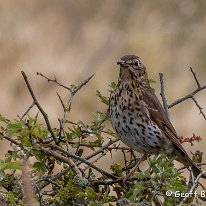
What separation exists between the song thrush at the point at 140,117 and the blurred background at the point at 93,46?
4.41m

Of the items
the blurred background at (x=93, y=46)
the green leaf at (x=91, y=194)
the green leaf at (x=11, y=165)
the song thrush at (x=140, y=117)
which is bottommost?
the green leaf at (x=91, y=194)

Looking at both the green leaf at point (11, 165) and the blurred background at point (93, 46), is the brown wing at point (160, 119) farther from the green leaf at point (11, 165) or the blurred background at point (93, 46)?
the blurred background at point (93, 46)

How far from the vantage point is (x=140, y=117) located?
4.88 meters

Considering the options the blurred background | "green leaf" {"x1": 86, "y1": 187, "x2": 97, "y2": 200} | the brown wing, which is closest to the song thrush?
the brown wing

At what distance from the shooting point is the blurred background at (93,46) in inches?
416

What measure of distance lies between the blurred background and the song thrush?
4.41 metres

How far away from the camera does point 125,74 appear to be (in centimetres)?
505

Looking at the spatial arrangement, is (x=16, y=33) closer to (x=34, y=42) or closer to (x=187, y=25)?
(x=34, y=42)

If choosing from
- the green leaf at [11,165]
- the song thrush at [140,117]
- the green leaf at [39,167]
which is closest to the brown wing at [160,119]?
the song thrush at [140,117]

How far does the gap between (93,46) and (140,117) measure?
7.44 meters

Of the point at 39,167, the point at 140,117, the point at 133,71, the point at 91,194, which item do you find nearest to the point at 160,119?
the point at 140,117

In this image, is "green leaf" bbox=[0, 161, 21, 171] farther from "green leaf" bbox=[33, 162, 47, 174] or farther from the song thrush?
the song thrush

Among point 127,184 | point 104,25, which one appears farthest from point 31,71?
point 127,184

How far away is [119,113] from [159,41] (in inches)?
289
